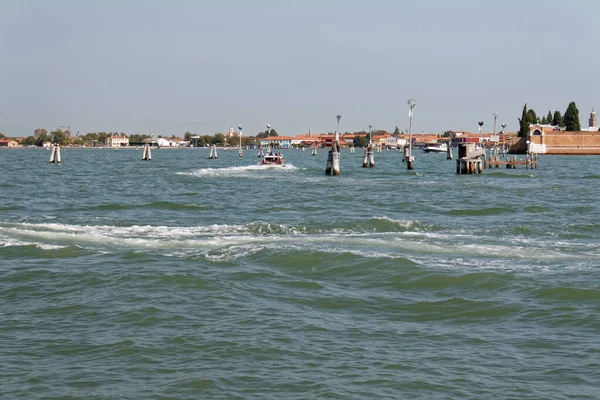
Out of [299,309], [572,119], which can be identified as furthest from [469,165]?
[572,119]

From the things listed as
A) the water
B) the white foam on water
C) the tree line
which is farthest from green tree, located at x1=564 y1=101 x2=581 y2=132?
the white foam on water

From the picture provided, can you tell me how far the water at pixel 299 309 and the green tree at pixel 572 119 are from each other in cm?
13959

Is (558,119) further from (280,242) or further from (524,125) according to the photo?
(280,242)

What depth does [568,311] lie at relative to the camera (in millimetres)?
13578

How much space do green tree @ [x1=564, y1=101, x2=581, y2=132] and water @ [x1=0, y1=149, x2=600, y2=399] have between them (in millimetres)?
139585

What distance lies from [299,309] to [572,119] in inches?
6118

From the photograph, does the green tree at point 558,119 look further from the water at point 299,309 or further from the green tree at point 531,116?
the water at point 299,309

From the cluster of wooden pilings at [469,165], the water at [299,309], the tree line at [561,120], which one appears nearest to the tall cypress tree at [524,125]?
the tree line at [561,120]

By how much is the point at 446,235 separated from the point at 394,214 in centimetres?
708

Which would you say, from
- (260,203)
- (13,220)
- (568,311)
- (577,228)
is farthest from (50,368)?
(260,203)

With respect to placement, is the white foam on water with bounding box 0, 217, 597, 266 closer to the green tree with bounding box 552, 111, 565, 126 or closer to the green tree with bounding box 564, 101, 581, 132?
the green tree with bounding box 564, 101, 581, 132

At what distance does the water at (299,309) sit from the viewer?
32.5ft

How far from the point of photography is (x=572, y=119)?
15838cm

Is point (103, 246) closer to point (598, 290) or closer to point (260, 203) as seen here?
point (598, 290)
